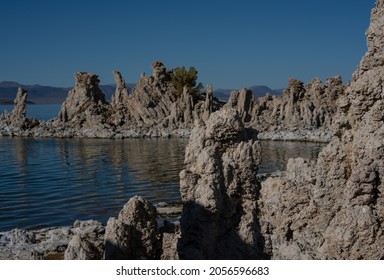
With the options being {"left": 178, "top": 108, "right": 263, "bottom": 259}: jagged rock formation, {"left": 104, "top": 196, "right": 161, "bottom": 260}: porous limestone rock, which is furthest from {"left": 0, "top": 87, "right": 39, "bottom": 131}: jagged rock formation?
{"left": 178, "top": 108, "right": 263, "bottom": 259}: jagged rock formation

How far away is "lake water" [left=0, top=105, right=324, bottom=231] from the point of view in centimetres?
2255

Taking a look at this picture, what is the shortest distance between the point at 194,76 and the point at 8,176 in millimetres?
44173

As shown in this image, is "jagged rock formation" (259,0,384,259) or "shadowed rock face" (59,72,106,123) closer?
"jagged rock formation" (259,0,384,259)

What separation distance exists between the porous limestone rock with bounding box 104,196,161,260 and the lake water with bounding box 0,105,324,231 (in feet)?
30.7

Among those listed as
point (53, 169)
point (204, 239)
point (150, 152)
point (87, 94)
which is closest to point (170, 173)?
point (53, 169)

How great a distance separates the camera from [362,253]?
8.40 meters

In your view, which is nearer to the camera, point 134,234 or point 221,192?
point 221,192

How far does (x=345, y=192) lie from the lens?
30.0 feet

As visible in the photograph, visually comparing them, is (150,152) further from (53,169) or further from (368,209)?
(368,209)

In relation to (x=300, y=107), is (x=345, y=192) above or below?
below

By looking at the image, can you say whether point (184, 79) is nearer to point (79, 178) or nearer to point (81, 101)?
point (81, 101)

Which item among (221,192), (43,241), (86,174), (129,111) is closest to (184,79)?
(129,111)

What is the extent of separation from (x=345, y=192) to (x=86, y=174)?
26.2m

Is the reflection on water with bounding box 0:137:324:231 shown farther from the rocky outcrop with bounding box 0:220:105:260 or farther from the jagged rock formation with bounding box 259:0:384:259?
the jagged rock formation with bounding box 259:0:384:259
